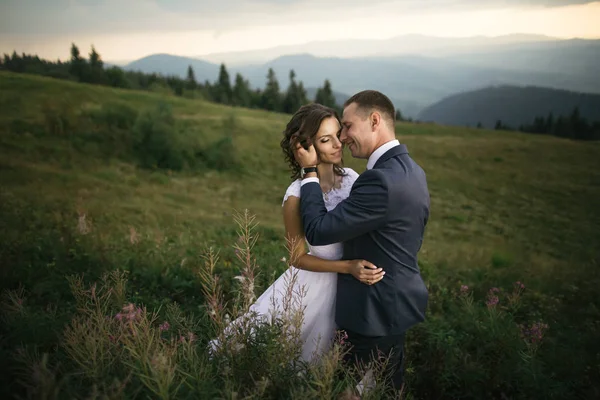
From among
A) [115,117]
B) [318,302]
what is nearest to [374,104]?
[318,302]

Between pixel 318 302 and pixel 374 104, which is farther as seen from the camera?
pixel 318 302

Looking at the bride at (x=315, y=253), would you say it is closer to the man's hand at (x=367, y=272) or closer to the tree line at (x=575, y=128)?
the man's hand at (x=367, y=272)

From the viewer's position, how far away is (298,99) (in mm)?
85375

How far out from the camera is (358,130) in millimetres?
3400

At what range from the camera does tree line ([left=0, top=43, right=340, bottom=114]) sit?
222 feet

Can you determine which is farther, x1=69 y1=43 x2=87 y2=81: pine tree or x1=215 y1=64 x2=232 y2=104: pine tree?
x1=215 y1=64 x2=232 y2=104: pine tree

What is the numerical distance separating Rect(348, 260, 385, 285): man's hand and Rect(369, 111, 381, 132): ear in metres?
1.22

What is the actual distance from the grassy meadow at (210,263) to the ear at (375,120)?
58.4 inches

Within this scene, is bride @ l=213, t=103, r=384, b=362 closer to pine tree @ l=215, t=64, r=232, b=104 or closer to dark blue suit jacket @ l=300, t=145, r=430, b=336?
dark blue suit jacket @ l=300, t=145, r=430, b=336

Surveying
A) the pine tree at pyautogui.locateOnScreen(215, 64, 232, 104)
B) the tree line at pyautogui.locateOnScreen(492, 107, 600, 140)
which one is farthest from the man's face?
the tree line at pyautogui.locateOnScreen(492, 107, 600, 140)

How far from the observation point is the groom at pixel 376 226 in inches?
114

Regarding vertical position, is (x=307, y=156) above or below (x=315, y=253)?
above

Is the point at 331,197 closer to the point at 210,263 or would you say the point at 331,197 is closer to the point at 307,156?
the point at 307,156

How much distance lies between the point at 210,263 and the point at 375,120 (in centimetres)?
193
